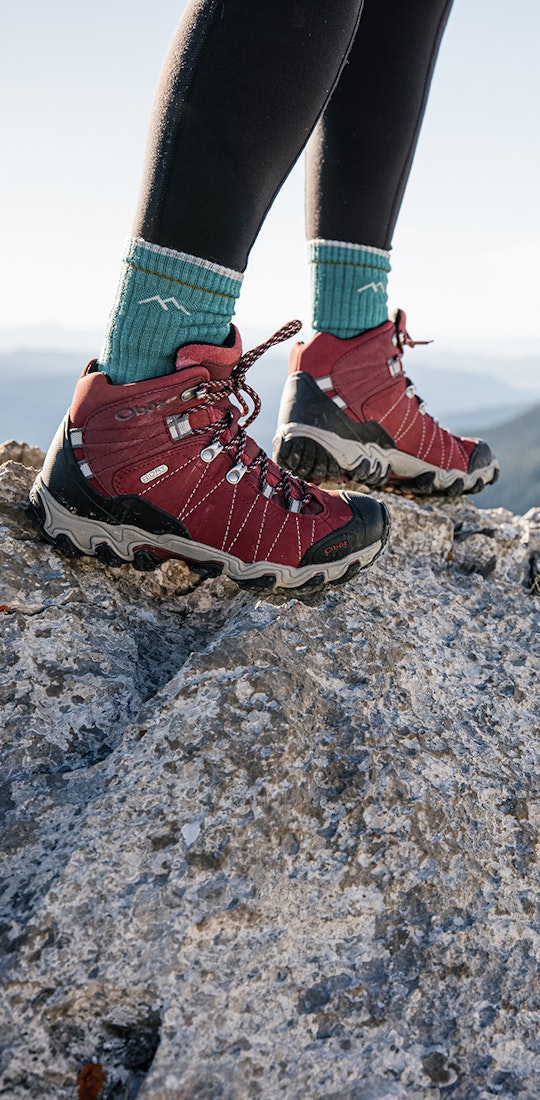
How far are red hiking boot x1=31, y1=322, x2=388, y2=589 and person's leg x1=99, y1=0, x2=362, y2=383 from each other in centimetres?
15

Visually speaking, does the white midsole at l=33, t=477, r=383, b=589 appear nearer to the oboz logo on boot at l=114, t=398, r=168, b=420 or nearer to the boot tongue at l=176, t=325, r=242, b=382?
the oboz logo on boot at l=114, t=398, r=168, b=420

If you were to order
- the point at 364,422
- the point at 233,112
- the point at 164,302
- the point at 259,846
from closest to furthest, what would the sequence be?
the point at 259,846 < the point at 233,112 < the point at 164,302 < the point at 364,422

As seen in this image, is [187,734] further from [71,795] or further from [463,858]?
[463,858]

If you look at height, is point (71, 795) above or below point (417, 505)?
below

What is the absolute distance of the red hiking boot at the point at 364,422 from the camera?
244 cm

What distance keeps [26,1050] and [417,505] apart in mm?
1956

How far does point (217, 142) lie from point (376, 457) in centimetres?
122

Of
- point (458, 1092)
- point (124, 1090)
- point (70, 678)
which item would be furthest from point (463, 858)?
point (70, 678)

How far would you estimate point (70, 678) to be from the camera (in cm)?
163

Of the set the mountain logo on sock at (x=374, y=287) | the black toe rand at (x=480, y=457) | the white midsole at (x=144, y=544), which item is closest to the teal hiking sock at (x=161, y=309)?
the white midsole at (x=144, y=544)

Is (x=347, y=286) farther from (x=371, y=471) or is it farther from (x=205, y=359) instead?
(x=205, y=359)

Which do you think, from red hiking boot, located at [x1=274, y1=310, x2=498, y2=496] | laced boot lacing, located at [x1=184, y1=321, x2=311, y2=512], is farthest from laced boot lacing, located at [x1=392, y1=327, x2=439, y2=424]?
laced boot lacing, located at [x1=184, y1=321, x2=311, y2=512]

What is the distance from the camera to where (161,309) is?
171 centimetres

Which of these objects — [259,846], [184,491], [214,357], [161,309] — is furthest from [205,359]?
[259,846]
